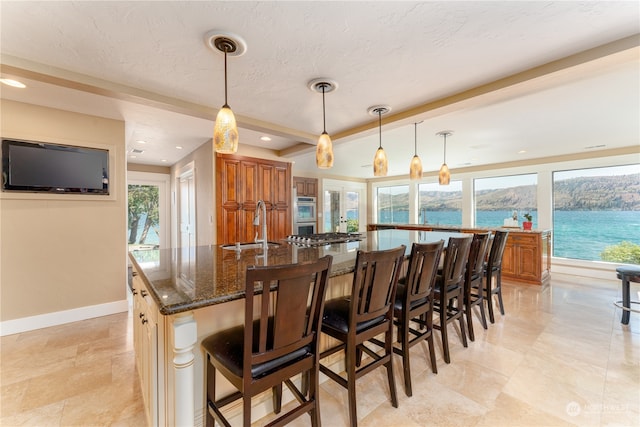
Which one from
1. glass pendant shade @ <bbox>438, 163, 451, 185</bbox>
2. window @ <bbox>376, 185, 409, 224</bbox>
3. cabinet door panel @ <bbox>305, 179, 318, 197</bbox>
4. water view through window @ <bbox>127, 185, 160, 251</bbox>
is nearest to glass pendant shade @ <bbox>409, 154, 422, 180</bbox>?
glass pendant shade @ <bbox>438, 163, 451, 185</bbox>

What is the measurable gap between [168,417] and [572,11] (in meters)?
2.93

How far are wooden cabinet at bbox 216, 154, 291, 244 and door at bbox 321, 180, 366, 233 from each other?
2.80 metres

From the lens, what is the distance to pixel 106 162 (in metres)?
3.17

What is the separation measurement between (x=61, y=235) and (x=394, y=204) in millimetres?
7607

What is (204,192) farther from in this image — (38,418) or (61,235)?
(38,418)

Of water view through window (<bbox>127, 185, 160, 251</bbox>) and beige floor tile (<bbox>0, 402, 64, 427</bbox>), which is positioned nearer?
beige floor tile (<bbox>0, 402, 64, 427</bbox>)

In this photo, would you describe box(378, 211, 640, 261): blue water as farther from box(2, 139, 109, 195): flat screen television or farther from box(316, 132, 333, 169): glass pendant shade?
box(2, 139, 109, 195): flat screen television

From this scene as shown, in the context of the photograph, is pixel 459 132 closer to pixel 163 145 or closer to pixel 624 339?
pixel 624 339

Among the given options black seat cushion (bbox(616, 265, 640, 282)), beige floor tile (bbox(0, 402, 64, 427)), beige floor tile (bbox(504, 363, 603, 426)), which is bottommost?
beige floor tile (bbox(504, 363, 603, 426))

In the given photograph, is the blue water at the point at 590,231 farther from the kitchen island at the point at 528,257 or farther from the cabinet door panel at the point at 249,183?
the cabinet door panel at the point at 249,183

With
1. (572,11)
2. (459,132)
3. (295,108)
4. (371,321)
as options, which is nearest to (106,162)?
(295,108)

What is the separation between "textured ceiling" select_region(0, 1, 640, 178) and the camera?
1479mm

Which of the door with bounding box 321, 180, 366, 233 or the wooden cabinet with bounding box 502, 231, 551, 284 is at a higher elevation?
the door with bounding box 321, 180, 366, 233

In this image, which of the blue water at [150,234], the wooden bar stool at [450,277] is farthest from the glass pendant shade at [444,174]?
the blue water at [150,234]
